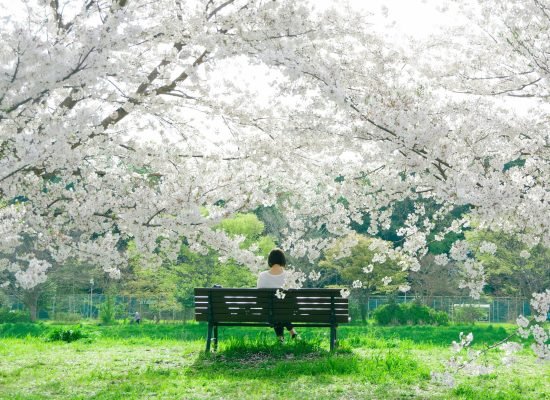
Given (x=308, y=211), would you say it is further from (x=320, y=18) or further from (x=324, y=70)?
(x=324, y=70)

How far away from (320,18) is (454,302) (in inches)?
1241

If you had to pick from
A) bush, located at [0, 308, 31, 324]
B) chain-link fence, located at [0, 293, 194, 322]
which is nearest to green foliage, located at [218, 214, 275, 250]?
chain-link fence, located at [0, 293, 194, 322]

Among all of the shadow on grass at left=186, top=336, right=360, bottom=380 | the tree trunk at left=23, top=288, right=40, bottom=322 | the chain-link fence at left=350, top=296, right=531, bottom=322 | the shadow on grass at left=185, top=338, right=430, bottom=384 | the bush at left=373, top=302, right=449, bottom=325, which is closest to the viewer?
the shadow on grass at left=185, top=338, right=430, bottom=384

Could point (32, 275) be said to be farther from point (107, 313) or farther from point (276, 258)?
point (107, 313)

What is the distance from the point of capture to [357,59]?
19.5ft

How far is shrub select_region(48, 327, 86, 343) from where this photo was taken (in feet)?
35.5

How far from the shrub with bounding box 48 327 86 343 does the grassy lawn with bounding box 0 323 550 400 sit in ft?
5.79

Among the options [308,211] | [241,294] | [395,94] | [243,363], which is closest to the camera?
[395,94]

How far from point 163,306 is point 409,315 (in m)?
10.9

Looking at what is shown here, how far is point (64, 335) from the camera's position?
35.9ft

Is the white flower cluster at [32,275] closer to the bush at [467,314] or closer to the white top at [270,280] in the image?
the white top at [270,280]

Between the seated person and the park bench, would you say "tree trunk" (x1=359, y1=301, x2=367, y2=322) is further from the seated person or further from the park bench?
the park bench

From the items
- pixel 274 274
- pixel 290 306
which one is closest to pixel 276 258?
pixel 274 274

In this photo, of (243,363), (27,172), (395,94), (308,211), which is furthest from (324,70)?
(243,363)
